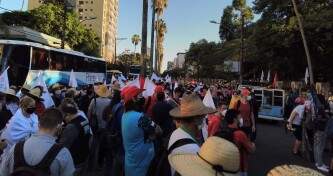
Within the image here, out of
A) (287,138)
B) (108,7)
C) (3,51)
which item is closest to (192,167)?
(287,138)

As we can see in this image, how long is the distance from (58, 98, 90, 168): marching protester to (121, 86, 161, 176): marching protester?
53 centimetres

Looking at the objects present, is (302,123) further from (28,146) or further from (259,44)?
(259,44)

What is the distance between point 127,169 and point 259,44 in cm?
3713

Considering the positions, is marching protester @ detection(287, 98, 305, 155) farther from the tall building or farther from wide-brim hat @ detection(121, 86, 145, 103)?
the tall building

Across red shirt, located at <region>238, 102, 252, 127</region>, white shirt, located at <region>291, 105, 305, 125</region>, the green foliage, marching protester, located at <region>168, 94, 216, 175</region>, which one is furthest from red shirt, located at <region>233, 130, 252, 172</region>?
the green foliage

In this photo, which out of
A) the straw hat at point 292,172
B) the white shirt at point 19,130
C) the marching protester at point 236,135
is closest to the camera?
the straw hat at point 292,172

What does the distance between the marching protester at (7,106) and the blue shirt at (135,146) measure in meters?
2.06

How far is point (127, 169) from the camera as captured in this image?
7266 mm

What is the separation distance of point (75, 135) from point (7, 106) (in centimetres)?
229

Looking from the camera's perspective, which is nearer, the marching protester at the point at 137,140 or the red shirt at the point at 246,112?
the marching protester at the point at 137,140

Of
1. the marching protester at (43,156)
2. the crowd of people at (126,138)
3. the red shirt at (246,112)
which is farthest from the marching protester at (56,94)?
the marching protester at (43,156)

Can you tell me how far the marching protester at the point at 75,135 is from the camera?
275 inches

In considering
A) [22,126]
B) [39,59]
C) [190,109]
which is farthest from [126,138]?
[39,59]

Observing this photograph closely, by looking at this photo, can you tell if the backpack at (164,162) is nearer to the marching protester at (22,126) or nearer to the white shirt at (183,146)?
the white shirt at (183,146)
